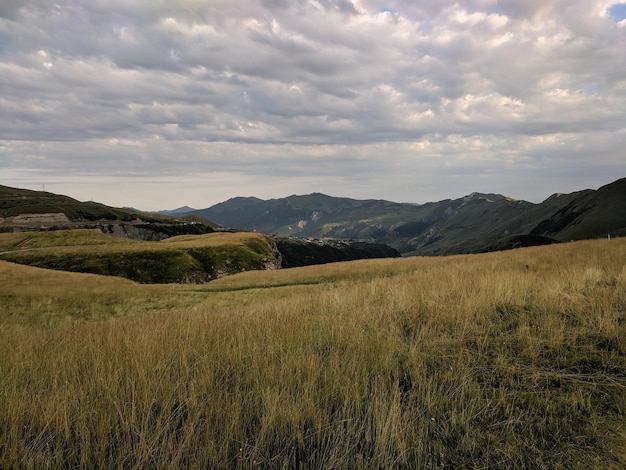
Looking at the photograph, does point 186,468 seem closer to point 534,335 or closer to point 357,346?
point 357,346

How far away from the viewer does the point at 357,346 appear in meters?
5.80

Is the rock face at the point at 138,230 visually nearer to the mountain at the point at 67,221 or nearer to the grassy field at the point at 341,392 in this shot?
the mountain at the point at 67,221

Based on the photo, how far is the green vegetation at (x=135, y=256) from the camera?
8138cm

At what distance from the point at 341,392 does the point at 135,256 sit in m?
93.2

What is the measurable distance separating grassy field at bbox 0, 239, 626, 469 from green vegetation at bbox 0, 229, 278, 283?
268ft

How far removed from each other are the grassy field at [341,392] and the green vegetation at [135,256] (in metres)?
81.5

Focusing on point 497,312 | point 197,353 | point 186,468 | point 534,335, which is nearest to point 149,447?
point 186,468

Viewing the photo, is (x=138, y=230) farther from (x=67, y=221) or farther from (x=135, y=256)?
(x=135, y=256)

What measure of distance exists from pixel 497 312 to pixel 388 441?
17.6 ft

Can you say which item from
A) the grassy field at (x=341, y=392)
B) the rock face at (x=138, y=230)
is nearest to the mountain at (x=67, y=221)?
the rock face at (x=138, y=230)

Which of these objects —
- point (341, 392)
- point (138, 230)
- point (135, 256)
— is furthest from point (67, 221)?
point (341, 392)

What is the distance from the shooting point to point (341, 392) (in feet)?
14.2

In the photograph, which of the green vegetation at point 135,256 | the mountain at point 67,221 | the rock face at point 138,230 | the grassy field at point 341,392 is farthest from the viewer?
the rock face at point 138,230

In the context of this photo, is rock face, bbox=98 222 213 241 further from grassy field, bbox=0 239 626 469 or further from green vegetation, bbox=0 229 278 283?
grassy field, bbox=0 239 626 469
